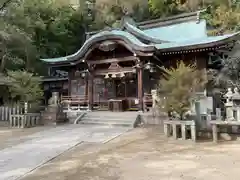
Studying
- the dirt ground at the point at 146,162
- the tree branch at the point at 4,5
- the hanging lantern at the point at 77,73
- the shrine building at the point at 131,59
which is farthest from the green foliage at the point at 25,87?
the tree branch at the point at 4,5

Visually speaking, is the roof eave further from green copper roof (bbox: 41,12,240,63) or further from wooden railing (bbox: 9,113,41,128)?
wooden railing (bbox: 9,113,41,128)

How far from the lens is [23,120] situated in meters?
12.2

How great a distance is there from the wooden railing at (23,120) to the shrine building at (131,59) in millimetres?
3550

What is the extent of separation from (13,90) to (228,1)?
18527 millimetres

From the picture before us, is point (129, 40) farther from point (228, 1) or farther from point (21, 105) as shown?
point (228, 1)

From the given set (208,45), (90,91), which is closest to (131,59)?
(90,91)

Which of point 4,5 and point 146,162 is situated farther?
point 4,5

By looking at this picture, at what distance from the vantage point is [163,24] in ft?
64.5

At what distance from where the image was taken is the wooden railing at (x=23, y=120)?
40.2 feet

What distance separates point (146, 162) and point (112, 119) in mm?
7166

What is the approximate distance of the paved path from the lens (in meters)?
5.57

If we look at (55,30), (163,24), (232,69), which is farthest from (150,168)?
(55,30)

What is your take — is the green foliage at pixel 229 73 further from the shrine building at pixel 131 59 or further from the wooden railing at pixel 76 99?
the wooden railing at pixel 76 99

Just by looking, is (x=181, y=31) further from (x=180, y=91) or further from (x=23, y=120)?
(x=23, y=120)
